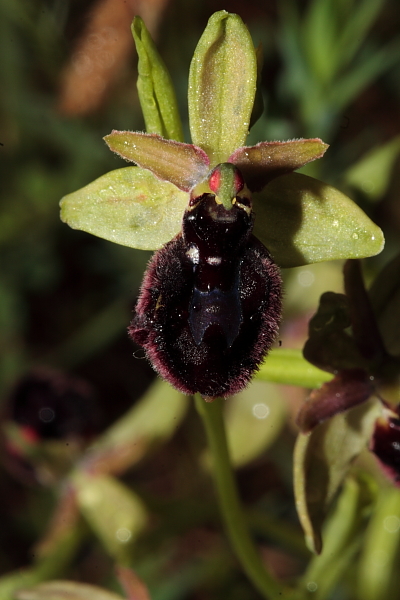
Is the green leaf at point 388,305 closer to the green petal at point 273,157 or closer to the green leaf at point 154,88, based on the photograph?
the green petal at point 273,157

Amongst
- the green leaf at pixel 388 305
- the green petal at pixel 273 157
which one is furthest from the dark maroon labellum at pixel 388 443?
the green petal at pixel 273 157

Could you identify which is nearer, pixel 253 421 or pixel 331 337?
pixel 331 337

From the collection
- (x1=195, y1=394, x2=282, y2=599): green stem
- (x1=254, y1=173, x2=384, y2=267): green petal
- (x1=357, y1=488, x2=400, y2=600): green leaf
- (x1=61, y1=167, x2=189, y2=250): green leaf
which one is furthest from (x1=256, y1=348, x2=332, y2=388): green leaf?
(x1=357, y1=488, x2=400, y2=600): green leaf

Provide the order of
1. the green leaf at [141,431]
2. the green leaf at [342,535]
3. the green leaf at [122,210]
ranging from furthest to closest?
the green leaf at [141,431] → the green leaf at [342,535] → the green leaf at [122,210]

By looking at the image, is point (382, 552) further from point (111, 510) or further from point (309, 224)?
point (309, 224)

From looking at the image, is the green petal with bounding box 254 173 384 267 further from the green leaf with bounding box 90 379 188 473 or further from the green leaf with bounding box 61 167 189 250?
the green leaf with bounding box 90 379 188 473

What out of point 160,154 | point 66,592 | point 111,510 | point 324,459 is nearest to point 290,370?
point 324,459
